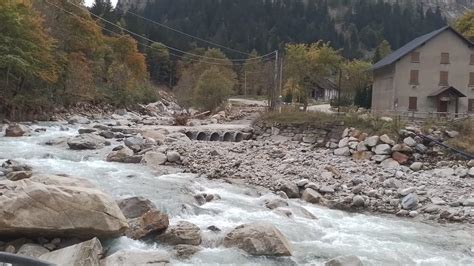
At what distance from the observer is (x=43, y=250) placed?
24.2 feet

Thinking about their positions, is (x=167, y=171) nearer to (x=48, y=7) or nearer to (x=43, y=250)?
(x=43, y=250)

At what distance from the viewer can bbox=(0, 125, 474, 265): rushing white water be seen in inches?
350

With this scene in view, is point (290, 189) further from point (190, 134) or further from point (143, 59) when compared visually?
point (143, 59)

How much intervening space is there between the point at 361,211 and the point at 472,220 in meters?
2.75

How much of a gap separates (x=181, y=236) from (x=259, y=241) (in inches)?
56.7

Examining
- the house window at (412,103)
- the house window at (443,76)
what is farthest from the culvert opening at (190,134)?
the house window at (443,76)

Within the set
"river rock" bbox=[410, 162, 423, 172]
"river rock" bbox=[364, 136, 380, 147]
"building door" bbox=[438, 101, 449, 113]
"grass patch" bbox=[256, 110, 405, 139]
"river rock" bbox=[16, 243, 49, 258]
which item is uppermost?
"building door" bbox=[438, 101, 449, 113]

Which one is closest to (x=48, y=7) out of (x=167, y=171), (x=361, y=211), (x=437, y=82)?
(x=167, y=171)

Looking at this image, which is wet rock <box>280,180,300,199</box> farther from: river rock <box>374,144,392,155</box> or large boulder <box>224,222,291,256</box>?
river rock <box>374,144,392,155</box>

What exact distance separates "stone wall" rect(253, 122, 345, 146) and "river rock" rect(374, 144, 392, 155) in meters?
3.10

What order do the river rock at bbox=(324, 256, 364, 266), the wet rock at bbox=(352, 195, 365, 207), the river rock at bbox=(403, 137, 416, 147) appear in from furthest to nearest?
the river rock at bbox=(403, 137, 416, 147), the wet rock at bbox=(352, 195, 365, 207), the river rock at bbox=(324, 256, 364, 266)

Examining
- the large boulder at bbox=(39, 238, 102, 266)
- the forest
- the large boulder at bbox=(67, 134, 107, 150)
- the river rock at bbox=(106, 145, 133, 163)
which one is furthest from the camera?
the forest

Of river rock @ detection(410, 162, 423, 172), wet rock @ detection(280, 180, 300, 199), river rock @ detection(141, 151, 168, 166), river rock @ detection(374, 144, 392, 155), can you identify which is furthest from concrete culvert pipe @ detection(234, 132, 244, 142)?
wet rock @ detection(280, 180, 300, 199)

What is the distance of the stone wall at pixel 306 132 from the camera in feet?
74.0
